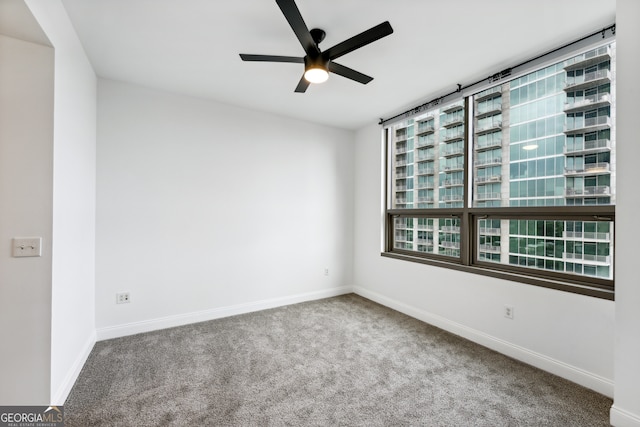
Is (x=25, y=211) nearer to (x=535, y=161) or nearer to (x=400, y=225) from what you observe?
(x=400, y=225)

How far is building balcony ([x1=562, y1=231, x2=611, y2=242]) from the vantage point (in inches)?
82.3

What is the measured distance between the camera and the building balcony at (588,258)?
2.09 m

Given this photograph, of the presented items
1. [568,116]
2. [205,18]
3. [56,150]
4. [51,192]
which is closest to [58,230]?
[51,192]

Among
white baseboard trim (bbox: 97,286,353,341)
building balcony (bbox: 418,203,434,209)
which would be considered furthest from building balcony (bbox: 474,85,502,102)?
white baseboard trim (bbox: 97,286,353,341)

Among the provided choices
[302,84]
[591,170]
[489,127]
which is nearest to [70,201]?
[302,84]

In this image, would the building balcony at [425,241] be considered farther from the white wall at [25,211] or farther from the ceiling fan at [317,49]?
the white wall at [25,211]

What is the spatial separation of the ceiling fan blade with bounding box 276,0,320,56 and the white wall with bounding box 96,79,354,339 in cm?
184

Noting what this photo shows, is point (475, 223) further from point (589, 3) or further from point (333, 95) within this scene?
point (333, 95)

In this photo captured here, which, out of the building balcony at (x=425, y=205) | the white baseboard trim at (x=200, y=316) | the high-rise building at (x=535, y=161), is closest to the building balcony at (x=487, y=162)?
the high-rise building at (x=535, y=161)

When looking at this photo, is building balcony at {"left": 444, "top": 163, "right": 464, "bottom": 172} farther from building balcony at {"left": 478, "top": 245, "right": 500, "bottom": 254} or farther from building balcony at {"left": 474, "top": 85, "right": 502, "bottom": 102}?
building balcony at {"left": 478, "top": 245, "right": 500, "bottom": 254}

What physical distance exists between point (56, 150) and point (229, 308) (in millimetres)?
2297

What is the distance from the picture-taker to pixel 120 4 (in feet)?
5.89

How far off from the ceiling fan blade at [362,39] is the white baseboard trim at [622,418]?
2.57 metres

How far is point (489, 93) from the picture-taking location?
9.07 ft
